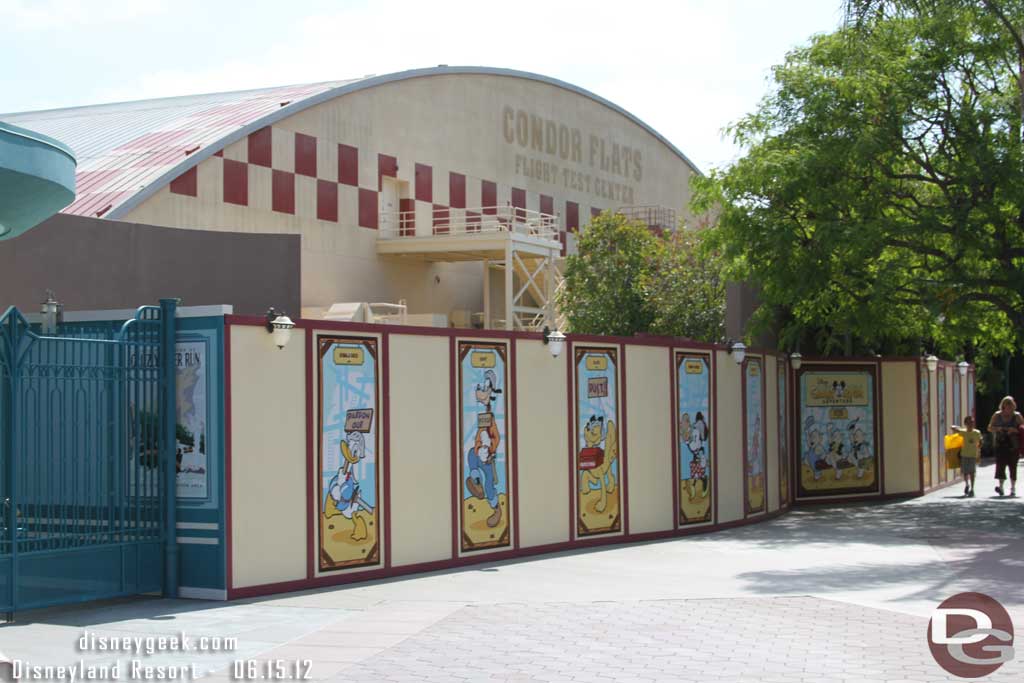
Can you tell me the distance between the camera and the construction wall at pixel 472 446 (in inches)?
442

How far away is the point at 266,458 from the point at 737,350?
8.31 meters

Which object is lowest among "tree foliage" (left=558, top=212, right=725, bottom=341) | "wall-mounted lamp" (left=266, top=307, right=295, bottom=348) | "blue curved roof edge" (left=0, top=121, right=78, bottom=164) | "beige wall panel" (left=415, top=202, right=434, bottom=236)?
"wall-mounted lamp" (left=266, top=307, right=295, bottom=348)

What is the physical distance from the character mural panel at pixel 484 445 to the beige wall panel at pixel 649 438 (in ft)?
7.70

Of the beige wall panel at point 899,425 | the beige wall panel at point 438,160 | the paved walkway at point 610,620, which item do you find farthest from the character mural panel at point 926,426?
the beige wall panel at point 438,160

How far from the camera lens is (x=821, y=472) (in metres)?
20.8

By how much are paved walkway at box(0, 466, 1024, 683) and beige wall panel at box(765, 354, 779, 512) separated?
4.09 metres

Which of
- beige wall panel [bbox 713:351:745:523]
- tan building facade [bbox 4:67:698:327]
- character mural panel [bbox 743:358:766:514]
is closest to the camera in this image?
beige wall panel [bbox 713:351:745:523]

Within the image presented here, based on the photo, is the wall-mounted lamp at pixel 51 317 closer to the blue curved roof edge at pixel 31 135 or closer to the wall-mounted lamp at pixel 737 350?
the blue curved roof edge at pixel 31 135

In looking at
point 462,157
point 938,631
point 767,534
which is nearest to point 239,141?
point 462,157

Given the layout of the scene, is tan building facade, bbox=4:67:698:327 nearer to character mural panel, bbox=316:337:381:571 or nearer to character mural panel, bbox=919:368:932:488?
character mural panel, bbox=919:368:932:488

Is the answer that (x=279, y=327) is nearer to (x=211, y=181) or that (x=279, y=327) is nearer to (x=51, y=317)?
(x=51, y=317)

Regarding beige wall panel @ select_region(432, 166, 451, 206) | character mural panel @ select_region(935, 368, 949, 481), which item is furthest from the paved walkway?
beige wall panel @ select_region(432, 166, 451, 206)

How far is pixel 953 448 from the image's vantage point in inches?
911

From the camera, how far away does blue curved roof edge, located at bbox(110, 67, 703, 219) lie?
25.9m
